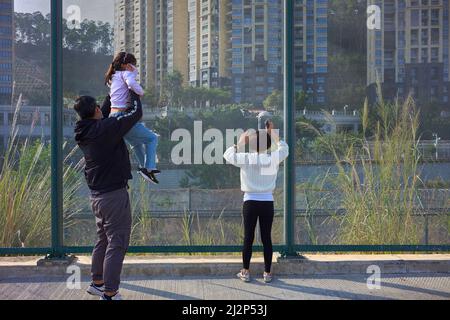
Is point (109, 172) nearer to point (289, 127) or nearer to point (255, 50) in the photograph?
point (289, 127)

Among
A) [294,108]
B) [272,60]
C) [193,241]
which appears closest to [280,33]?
[272,60]

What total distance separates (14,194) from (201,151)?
212 centimetres

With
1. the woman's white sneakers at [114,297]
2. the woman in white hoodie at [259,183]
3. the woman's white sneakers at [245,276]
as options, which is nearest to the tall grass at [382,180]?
the woman in white hoodie at [259,183]

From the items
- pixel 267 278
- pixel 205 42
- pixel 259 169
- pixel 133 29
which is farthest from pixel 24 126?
pixel 267 278

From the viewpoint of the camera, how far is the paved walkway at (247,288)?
251 inches

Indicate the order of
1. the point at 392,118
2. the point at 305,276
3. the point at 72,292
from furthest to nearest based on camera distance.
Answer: the point at 392,118, the point at 305,276, the point at 72,292

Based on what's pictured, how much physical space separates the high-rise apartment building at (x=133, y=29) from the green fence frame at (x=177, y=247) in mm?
634

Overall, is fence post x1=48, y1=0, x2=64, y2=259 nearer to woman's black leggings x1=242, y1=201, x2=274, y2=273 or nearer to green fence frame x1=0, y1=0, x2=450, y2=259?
green fence frame x1=0, y1=0, x2=450, y2=259

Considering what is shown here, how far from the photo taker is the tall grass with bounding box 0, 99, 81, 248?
743cm

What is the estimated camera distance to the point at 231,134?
7.48 metres

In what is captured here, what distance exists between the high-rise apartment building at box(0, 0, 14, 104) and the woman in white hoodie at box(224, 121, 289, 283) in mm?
2513

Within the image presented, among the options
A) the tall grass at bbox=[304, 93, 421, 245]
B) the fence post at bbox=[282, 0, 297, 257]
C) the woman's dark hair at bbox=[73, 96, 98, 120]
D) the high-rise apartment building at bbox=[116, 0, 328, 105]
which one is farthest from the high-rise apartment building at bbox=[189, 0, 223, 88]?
the woman's dark hair at bbox=[73, 96, 98, 120]
